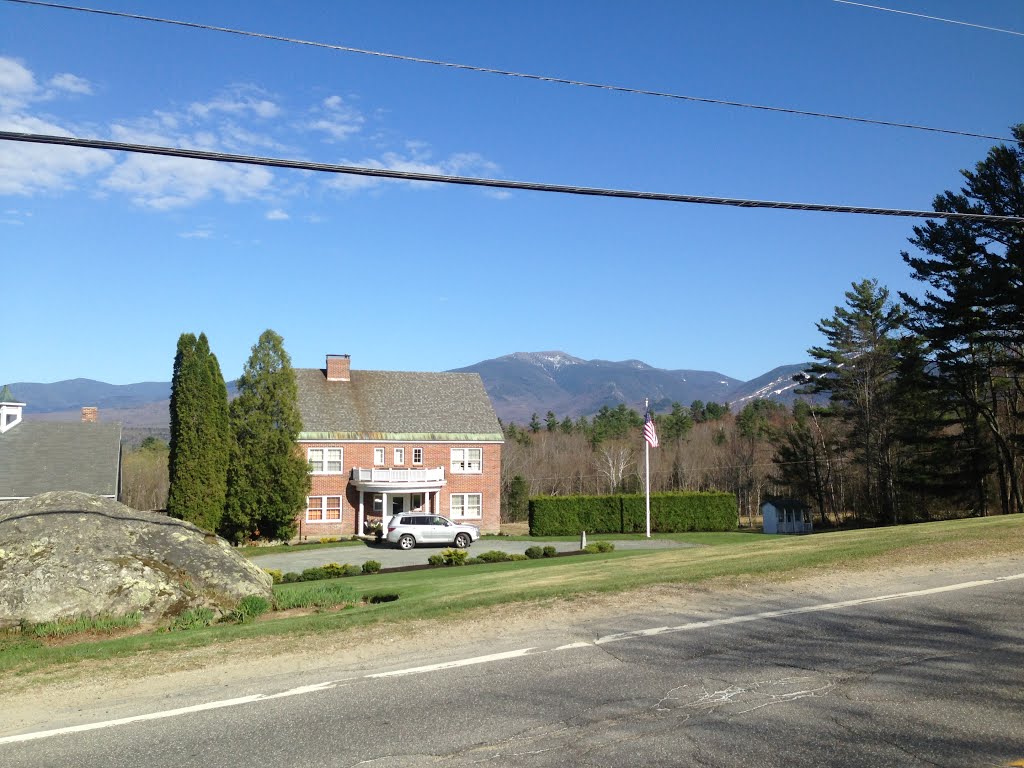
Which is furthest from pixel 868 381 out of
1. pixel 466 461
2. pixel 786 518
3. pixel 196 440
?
pixel 196 440

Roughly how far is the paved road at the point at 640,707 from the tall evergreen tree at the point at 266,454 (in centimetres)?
3593

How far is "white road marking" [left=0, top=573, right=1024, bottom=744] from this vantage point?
22.0 feet

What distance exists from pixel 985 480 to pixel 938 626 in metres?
47.6

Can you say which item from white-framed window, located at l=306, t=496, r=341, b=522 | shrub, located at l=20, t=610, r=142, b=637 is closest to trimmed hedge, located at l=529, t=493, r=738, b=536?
white-framed window, located at l=306, t=496, r=341, b=522

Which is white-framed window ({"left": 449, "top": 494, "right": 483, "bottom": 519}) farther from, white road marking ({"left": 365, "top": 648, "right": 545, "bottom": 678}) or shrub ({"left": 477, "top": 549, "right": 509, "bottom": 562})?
white road marking ({"left": 365, "top": 648, "right": 545, "bottom": 678})

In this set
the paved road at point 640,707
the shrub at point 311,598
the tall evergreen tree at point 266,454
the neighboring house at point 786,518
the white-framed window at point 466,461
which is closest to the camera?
the paved road at point 640,707

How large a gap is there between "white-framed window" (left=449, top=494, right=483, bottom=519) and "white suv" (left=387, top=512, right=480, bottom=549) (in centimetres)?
1264

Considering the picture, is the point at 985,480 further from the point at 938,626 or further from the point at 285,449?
the point at 938,626

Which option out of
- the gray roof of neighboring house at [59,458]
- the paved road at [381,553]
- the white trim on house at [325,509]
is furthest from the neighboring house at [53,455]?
the white trim on house at [325,509]

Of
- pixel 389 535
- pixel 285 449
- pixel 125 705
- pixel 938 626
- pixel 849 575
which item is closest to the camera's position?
pixel 125 705

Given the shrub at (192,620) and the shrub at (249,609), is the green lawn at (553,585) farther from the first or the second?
the shrub at (249,609)

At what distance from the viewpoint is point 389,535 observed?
38062 mm

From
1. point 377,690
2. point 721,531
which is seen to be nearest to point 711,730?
point 377,690

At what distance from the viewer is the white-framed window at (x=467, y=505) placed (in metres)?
51.1
